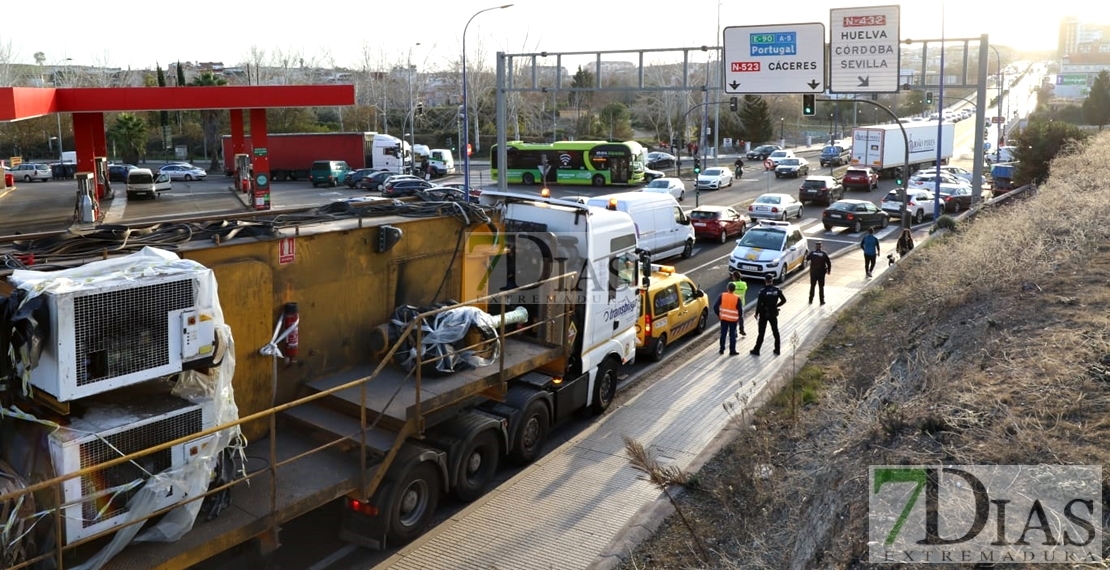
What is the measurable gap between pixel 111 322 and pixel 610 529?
5017 mm

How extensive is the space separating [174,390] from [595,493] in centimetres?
466

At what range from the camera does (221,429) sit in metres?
6.48

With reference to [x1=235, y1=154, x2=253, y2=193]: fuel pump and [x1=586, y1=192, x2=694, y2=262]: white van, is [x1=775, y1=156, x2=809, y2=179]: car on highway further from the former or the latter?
[x1=235, y1=154, x2=253, y2=193]: fuel pump

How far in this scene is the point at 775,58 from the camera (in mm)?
26406

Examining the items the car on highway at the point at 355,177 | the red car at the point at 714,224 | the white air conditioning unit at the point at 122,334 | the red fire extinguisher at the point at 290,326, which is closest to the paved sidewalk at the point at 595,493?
the red fire extinguisher at the point at 290,326

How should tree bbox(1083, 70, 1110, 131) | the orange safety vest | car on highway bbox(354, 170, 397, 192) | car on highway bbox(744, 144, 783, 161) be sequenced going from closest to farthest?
the orange safety vest → car on highway bbox(354, 170, 397, 192) → car on highway bbox(744, 144, 783, 161) → tree bbox(1083, 70, 1110, 131)

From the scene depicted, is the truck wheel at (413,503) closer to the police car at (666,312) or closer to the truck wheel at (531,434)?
the truck wheel at (531,434)

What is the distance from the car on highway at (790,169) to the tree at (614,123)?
24131 millimetres

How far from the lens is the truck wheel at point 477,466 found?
31.1ft

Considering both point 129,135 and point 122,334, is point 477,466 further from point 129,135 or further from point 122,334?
point 129,135

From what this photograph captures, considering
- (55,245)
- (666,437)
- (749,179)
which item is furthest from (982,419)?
(749,179)

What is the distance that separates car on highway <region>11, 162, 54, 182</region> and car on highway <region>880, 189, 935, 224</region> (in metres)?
50.1

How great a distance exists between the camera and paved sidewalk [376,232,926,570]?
8180mm

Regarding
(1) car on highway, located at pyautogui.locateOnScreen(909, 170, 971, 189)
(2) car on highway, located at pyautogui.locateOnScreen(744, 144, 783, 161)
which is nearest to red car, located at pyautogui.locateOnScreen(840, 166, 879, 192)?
(1) car on highway, located at pyautogui.locateOnScreen(909, 170, 971, 189)
